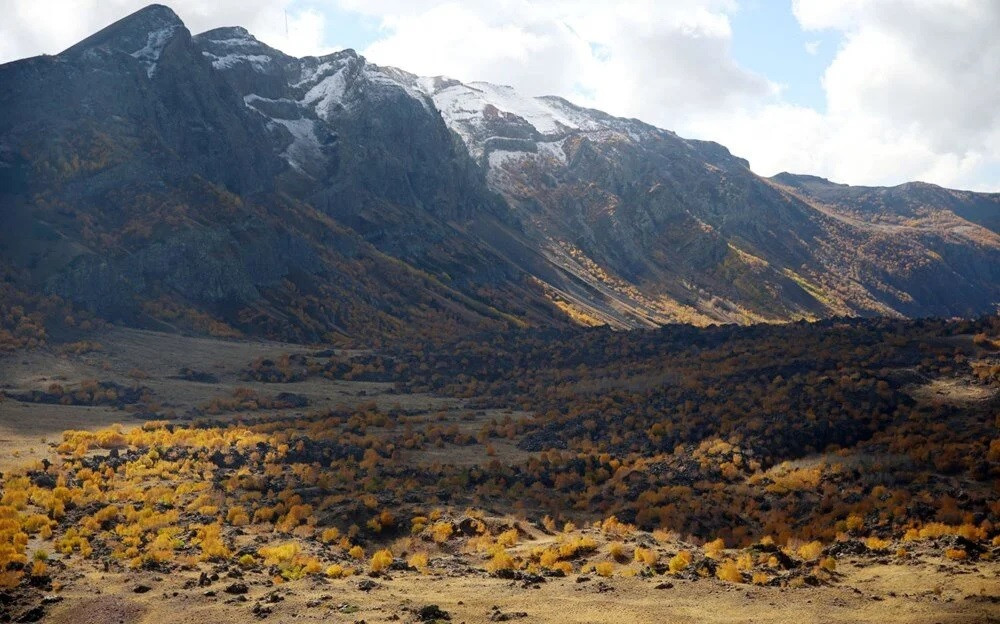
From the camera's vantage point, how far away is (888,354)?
168 feet

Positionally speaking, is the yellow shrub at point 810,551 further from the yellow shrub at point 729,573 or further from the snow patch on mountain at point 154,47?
the snow patch on mountain at point 154,47

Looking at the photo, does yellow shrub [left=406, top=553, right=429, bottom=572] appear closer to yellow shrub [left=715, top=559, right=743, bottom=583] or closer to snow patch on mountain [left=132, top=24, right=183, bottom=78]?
yellow shrub [left=715, top=559, right=743, bottom=583]

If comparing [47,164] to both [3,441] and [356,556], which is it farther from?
[356,556]

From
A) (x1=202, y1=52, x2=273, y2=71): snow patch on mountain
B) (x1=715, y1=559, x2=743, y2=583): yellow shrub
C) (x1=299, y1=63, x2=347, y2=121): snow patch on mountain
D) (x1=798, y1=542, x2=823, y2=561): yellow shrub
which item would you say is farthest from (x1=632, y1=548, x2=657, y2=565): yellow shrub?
(x1=299, y1=63, x2=347, y2=121): snow patch on mountain

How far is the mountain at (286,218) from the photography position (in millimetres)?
88688

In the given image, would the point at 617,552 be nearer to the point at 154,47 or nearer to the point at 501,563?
the point at 501,563

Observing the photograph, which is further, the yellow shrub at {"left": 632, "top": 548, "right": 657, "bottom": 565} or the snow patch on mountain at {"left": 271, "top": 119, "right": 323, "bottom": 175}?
the snow patch on mountain at {"left": 271, "top": 119, "right": 323, "bottom": 175}

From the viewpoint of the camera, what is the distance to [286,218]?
117125mm

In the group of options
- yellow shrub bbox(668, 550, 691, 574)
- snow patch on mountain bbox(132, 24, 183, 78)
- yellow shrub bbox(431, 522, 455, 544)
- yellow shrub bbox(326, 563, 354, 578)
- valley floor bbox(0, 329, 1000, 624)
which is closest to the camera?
valley floor bbox(0, 329, 1000, 624)

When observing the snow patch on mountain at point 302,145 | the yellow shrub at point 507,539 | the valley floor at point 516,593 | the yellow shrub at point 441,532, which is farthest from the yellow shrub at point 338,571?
the snow patch on mountain at point 302,145

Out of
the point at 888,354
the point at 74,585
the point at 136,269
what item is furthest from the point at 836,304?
the point at 74,585

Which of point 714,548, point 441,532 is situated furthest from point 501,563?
point 714,548

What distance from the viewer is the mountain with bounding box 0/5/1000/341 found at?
88688 millimetres

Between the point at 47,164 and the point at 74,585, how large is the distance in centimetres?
8599
